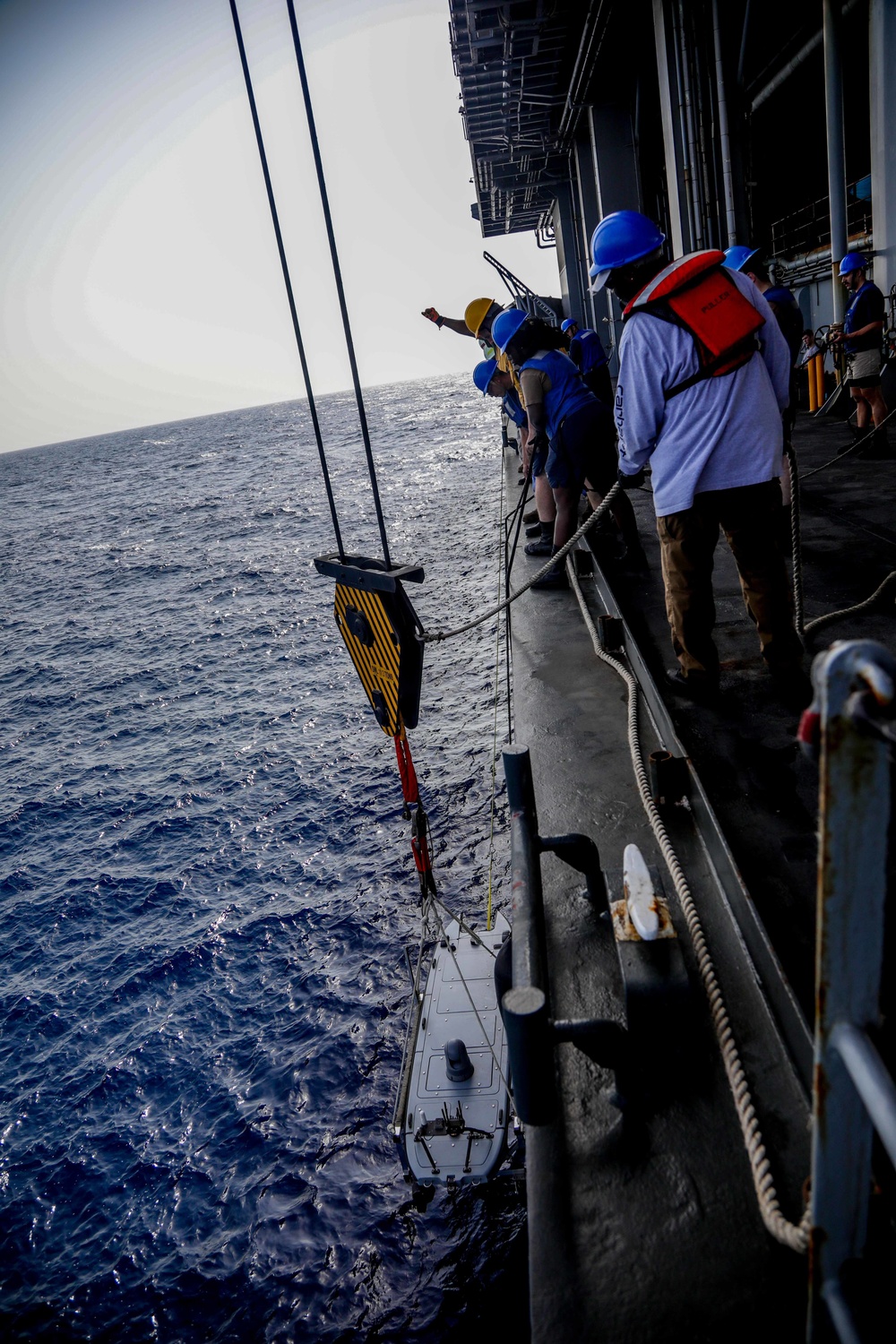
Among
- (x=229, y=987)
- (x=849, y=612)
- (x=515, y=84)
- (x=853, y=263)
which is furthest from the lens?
(x=515, y=84)

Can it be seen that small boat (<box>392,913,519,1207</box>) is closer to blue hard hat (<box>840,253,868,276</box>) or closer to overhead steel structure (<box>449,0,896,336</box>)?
blue hard hat (<box>840,253,868,276</box>)

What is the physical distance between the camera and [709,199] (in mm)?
12219

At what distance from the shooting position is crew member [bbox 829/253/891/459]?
28.8ft

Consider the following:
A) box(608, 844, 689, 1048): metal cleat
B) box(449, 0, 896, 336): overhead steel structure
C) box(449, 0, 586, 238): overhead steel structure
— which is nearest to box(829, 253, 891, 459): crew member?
box(449, 0, 896, 336): overhead steel structure

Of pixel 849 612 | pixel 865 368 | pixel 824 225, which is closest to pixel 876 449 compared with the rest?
pixel 865 368

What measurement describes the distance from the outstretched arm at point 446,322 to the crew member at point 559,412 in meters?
2.16

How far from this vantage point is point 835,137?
39.7 feet

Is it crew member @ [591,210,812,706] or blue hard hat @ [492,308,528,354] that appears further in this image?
blue hard hat @ [492,308,528,354]

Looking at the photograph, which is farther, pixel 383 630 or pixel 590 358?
pixel 590 358

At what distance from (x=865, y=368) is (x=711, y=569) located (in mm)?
6997

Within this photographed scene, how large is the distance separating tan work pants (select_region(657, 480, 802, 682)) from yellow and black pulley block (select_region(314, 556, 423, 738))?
3.72ft

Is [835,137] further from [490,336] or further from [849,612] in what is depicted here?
[849,612]

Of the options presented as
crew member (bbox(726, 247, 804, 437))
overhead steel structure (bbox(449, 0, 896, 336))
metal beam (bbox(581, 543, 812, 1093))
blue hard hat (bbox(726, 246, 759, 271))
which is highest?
overhead steel structure (bbox(449, 0, 896, 336))

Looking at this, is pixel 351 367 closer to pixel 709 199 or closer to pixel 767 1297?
pixel 767 1297
